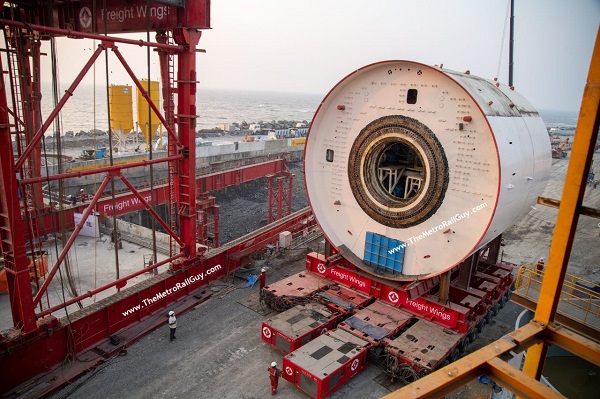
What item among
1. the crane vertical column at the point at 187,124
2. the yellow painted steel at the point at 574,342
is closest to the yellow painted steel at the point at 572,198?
the yellow painted steel at the point at 574,342

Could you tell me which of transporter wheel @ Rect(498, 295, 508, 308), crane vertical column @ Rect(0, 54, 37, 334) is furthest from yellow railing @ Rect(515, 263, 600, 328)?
crane vertical column @ Rect(0, 54, 37, 334)

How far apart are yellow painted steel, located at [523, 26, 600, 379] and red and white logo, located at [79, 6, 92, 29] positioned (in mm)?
14058

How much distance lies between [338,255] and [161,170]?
2306 centimetres

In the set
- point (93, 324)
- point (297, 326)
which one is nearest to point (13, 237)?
point (93, 324)

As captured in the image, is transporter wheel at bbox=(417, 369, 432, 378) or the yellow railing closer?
the yellow railing

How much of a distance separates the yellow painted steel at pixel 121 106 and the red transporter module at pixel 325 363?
2499cm

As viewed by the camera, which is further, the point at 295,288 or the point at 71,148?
the point at 71,148

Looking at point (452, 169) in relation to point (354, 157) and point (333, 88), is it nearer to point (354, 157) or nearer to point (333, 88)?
point (354, 157)

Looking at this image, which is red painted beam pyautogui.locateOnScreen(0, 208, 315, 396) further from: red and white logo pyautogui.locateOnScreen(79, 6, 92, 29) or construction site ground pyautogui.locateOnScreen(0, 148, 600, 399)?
red and white logo pyautogui.locateOnScreen(79, 6, 92, 29)

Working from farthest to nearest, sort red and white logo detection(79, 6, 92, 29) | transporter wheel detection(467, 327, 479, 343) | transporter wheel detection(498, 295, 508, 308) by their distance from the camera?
transporter wheel detection(498, 295, 508, 308) < red and white logo detection(79, 6, 92, 29) < transporter wheel detection(467, 327, 479, 343)

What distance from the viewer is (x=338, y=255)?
13594mm

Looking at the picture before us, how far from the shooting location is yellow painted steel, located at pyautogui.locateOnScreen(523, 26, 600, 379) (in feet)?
12.8

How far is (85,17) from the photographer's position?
44.3 ft

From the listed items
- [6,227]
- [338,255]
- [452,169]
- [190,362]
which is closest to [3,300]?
[6,227]
